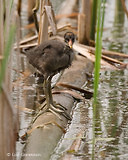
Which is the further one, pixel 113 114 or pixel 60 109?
pixel 113 114

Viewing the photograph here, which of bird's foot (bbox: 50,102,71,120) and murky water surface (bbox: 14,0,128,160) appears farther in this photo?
bird's foot (bbox: 50,102,71,120)

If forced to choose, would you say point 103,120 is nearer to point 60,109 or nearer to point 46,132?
point 60,109

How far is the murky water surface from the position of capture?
4055 mm

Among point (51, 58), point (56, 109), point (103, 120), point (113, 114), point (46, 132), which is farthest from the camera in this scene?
point (113, 114)

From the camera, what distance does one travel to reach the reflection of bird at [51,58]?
4.51 meters

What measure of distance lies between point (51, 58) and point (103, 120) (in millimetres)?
897

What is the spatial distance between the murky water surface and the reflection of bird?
0.35 m

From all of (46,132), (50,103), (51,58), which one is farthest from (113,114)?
(46,132)

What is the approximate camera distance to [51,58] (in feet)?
14.7

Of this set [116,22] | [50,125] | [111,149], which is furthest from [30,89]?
[116,22]

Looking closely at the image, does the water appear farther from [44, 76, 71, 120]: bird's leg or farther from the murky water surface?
[44, 76, 71, 120]: bird's leg

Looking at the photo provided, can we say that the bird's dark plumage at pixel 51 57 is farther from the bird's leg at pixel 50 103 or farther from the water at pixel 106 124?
the water at pixel 106 124

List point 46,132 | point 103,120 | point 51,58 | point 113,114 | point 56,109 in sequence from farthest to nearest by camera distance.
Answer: point 113,114
point 103,120
point 56,109
point 51,58
point 46,132

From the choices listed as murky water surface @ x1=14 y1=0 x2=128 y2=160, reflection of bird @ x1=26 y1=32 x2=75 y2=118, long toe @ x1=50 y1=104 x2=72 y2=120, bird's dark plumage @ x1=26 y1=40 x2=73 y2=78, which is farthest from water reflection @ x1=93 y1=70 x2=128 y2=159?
bird's dark plumage @ x1=26 y1=40 x2=73 y2=78
